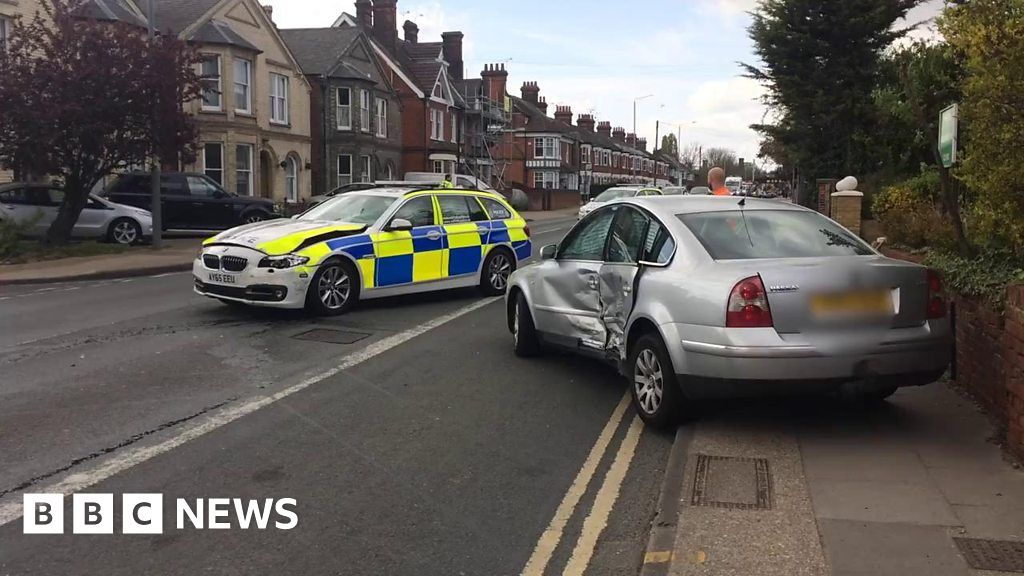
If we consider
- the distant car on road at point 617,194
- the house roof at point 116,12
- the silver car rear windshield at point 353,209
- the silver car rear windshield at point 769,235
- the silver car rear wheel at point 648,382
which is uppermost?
the house roof at point 116,12

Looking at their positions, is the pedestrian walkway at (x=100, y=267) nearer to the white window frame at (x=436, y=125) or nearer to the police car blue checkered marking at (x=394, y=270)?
the police car blue checkered marking at (x=394, y=270)

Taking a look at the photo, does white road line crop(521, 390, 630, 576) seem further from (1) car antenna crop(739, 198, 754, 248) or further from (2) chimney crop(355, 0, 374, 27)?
(2) chimney crop(355, 0, 374, 27)

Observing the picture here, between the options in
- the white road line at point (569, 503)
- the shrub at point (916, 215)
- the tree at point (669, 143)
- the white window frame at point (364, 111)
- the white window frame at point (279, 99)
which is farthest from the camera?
the tree at point (669, 143)

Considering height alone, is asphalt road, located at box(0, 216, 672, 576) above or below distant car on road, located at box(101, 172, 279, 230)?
below

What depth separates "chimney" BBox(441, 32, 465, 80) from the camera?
5856cm

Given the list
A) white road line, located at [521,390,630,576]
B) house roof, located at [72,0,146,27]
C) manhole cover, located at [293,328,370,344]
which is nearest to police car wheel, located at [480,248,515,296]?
manhole cover, located at [293,328,370,344]

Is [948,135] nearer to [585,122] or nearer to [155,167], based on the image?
[155,167]

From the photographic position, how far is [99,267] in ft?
50.2

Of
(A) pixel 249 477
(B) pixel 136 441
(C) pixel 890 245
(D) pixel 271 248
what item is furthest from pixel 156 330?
(C) pixel 890 245

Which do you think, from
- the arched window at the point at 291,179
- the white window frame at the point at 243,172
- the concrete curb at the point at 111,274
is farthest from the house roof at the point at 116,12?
the concrete curb at the point at 111,274

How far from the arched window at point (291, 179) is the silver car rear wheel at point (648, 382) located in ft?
101

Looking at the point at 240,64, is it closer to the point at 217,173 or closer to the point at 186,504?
the point at 217,173

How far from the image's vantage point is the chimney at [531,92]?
7750 centimetres

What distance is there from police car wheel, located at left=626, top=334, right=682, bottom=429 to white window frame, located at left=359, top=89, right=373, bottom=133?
114ft
